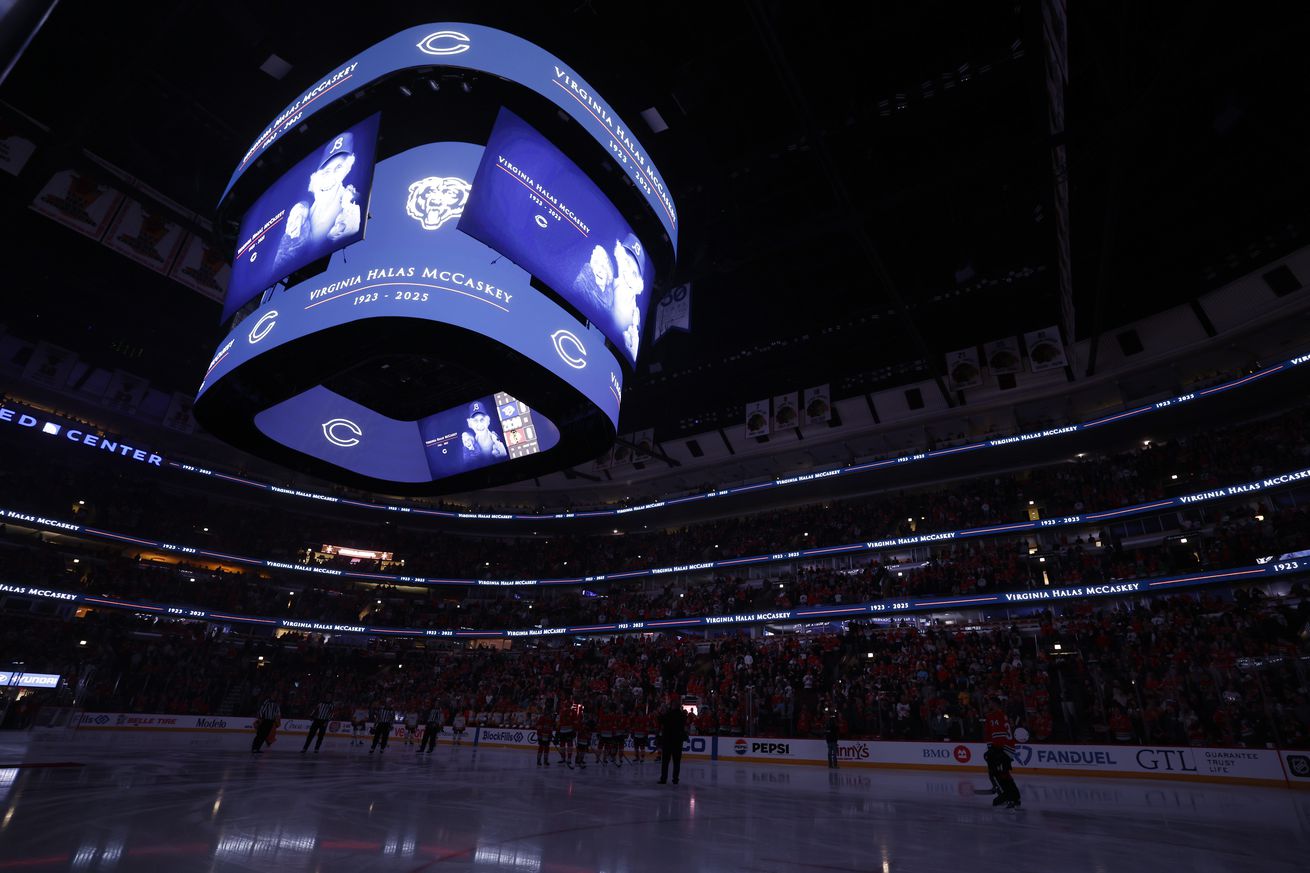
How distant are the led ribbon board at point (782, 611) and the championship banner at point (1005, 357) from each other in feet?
29.1

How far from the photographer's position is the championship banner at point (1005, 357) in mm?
24188

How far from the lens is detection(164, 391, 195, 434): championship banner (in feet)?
116

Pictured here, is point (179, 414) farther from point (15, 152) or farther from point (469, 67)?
point (469, 67)

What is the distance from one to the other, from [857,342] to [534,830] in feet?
79.6

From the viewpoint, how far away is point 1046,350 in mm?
22688

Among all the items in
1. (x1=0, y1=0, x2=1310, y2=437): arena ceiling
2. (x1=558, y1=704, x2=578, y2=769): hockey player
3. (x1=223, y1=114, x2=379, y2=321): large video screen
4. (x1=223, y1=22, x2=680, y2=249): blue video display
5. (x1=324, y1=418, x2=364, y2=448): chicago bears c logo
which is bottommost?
(x1=558, y1=704, x2=578, y2=769): hockey player

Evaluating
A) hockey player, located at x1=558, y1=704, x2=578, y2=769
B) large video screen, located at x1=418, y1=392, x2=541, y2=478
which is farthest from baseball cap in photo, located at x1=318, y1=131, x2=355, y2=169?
hockey player, located at x1=558, y1=704, x2=578, y2=769

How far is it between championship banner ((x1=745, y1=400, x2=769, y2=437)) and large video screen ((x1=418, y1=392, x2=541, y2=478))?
1554 centimetres

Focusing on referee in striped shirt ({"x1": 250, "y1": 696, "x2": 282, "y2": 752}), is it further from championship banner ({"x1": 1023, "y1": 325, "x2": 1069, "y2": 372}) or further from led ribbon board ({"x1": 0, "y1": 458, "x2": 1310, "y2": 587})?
championship banner ({"x1": 1023, "y1": 325, "x2": 1069, "y2": 372})

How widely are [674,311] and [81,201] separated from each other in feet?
57.3

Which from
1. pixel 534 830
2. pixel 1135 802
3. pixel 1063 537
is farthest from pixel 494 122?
pixel 1063 537

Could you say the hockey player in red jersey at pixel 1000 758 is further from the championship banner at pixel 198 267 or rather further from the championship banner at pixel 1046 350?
the championship banner at pixel 198 267

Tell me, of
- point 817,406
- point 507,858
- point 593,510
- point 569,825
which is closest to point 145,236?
point 569,825

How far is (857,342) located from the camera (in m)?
27.1
